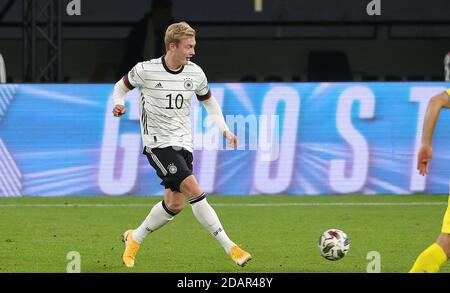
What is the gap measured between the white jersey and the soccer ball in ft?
4.54

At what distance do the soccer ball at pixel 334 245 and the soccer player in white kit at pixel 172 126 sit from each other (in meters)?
0.78

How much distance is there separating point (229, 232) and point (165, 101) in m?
3.14

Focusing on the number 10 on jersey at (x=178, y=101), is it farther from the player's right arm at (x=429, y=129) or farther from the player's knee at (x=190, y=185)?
the player's right arm at (x=429, y=129)

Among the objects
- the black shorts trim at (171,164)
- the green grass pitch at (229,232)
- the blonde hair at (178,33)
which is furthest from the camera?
the green grass pitch at (229,232)

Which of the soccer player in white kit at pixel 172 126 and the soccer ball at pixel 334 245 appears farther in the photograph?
the soccer ball at pixel 334 245

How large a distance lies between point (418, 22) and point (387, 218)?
12.7 meters

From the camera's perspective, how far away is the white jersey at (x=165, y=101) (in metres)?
10.3

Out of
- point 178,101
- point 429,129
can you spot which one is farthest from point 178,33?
point 429,129

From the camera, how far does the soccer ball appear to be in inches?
404

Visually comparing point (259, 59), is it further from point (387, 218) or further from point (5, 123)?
point (387, 218)

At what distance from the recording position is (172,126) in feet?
33.9

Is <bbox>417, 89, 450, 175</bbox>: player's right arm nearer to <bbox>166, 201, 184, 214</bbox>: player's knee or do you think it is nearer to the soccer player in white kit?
the soccer player in white kit

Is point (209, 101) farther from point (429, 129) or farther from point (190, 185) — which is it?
point (429, 129)

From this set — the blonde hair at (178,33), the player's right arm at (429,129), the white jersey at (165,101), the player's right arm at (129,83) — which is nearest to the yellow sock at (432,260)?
the player's right arm at (429,129)
